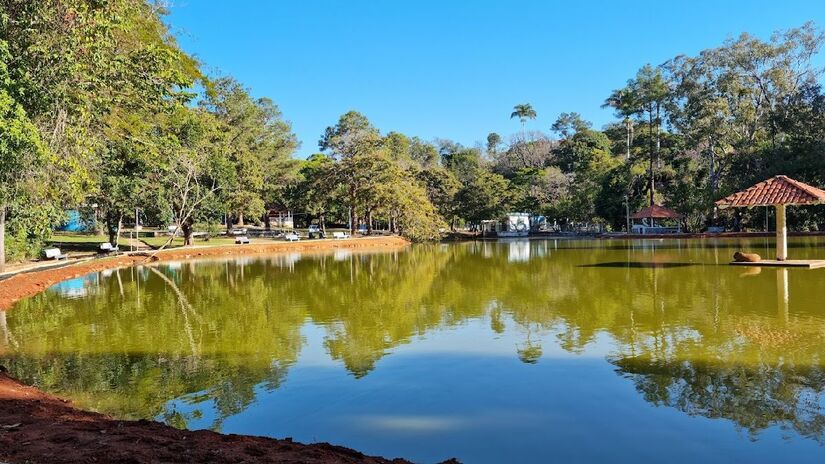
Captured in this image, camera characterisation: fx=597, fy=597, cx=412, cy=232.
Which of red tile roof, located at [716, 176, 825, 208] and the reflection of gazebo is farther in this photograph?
the reflection of gazebo

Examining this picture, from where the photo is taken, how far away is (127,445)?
4.32 m

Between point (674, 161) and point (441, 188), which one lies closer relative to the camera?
point (674, 161)

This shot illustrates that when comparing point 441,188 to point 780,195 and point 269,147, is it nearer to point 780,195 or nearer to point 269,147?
point 269,147

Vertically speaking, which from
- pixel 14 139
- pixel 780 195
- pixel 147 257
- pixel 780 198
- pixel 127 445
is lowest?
pixel 127 445

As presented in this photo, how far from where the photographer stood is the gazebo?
63.8ft

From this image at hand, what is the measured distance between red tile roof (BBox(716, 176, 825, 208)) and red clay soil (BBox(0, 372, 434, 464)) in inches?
780

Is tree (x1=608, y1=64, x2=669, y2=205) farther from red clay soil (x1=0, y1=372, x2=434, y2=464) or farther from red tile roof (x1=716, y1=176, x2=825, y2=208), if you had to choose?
red clay soil (x1=0, y1=372, x2=434, y2=464)

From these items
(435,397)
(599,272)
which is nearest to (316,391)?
(435,397)

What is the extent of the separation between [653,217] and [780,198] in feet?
89.0

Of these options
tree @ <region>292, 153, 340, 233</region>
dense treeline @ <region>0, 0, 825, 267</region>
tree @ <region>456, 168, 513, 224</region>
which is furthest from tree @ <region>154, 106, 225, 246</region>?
tree @ <region>456, 168, 513, 224</region>

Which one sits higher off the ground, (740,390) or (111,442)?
(111,442)

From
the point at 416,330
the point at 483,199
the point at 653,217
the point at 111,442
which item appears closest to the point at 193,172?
the point at 416,330

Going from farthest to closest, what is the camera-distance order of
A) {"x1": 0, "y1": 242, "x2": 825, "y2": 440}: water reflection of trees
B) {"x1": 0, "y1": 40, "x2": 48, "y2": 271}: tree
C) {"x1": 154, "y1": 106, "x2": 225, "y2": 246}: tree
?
1. {"x1": 154, "y1": 106, "x2": 225, "y2": 246}: tree
2. {"x1": 0, "y1": 40, "x2": 48, "y2": 271}: tree
3. {"x1": 0, "y1": 242, "x2": 825, "y2": 440}: water reflection of trees

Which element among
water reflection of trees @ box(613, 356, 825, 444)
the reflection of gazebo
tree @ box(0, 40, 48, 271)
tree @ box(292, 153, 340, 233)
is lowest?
water reflection of trees @ box(613, 356, 825, 444)
